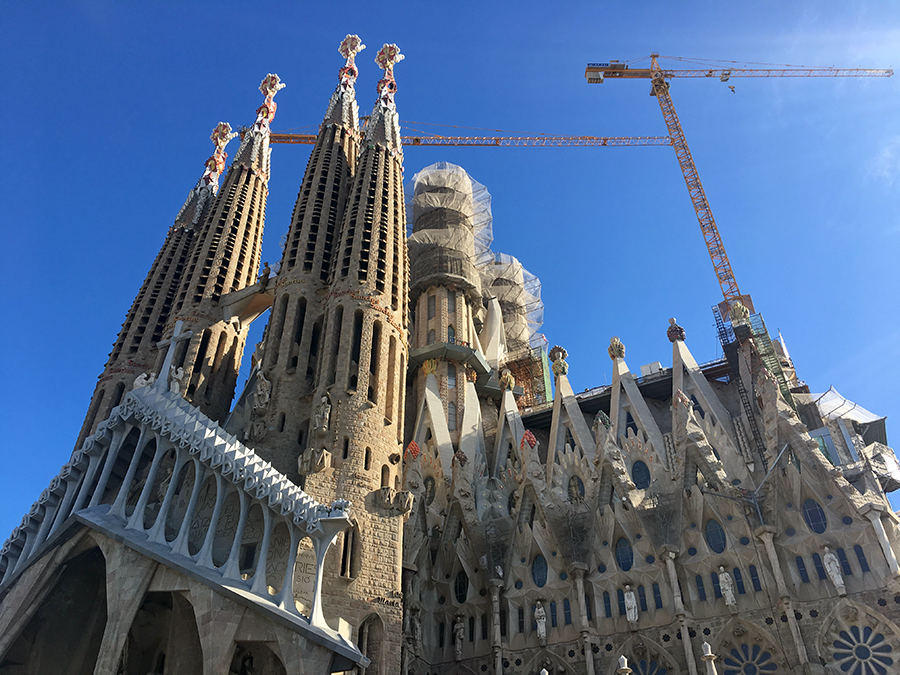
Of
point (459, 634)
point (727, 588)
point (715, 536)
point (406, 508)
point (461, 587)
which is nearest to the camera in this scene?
point (727, 588)

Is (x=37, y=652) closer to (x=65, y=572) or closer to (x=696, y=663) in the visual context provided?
(x=65, y=572)

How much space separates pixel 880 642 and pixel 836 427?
919 centimetres

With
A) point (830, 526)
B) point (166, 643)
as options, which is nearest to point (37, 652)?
point (166, 643)

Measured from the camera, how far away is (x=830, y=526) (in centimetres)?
2431

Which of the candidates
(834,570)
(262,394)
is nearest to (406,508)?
(262,394)

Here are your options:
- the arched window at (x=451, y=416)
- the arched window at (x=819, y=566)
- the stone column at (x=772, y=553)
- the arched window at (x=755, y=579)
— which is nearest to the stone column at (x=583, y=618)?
the arched window at (x=755, y=579)

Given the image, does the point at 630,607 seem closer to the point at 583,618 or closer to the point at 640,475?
the point at 583,618

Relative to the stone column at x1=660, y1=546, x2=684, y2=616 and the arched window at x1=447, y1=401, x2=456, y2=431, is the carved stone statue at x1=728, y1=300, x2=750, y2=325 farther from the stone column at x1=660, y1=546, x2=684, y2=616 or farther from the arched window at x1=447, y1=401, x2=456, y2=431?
the arched window at x1=447, y1=401, x2=456, y2=431

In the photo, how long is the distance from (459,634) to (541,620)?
338 cm

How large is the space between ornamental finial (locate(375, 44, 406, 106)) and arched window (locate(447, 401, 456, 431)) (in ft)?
63.2

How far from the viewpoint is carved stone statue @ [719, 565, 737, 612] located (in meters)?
24.2

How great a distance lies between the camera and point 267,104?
169 ft

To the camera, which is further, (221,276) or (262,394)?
(221,276)

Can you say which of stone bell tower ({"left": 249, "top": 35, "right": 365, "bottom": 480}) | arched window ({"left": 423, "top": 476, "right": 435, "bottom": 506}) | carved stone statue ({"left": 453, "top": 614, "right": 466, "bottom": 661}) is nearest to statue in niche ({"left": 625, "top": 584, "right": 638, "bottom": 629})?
carved stone statue ({"left": 453, "top": 614, "right": 466, "bottom": 661})
